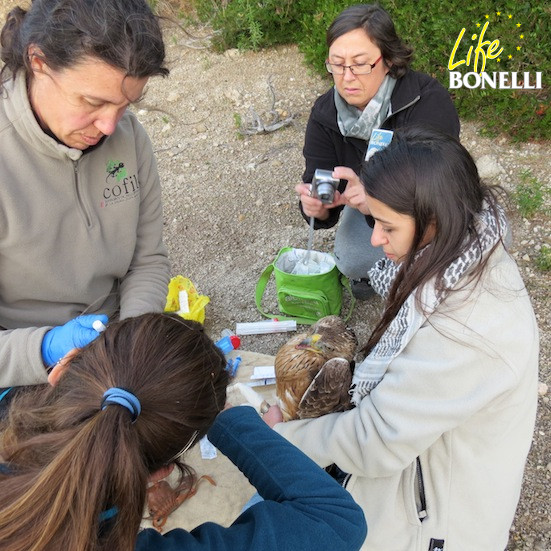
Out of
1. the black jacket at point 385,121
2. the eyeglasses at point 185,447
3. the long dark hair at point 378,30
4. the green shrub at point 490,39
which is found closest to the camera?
the eyeglasses at point 185,447

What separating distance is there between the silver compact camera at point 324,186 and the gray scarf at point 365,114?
0.87 feet

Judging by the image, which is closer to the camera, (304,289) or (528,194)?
(304,289)

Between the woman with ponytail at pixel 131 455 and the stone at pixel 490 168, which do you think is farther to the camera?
the stone at pixel 490 168

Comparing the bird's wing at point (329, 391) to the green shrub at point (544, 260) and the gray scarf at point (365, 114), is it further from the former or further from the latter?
the green shrub at point (544, 260)

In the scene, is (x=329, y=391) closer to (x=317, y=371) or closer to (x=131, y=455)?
(x=317, y=371)

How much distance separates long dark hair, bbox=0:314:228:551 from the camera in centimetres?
102

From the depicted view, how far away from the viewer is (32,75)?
1798 mm

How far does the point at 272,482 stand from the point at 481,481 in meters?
0.73

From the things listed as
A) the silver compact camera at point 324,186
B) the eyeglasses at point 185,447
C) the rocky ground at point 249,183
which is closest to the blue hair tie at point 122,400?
the eyeglasses at point 185,447

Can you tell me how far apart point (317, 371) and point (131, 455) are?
1.26 m

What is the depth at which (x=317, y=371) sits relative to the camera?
2254 millimetres

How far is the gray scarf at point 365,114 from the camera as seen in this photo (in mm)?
2842

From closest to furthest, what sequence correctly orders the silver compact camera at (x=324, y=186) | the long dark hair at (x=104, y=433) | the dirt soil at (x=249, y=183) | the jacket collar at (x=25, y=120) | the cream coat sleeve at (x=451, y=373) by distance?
the long dark hair at (x=104, y=433) < the cream coat sleeve at (x=451, y=373) < the jacket collar at (x=25, y=120) < the silver compact camera at (x=324, y=186) < the dirt soil at (x=249, y=183)

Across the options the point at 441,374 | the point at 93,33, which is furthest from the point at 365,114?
the point at 441,374
